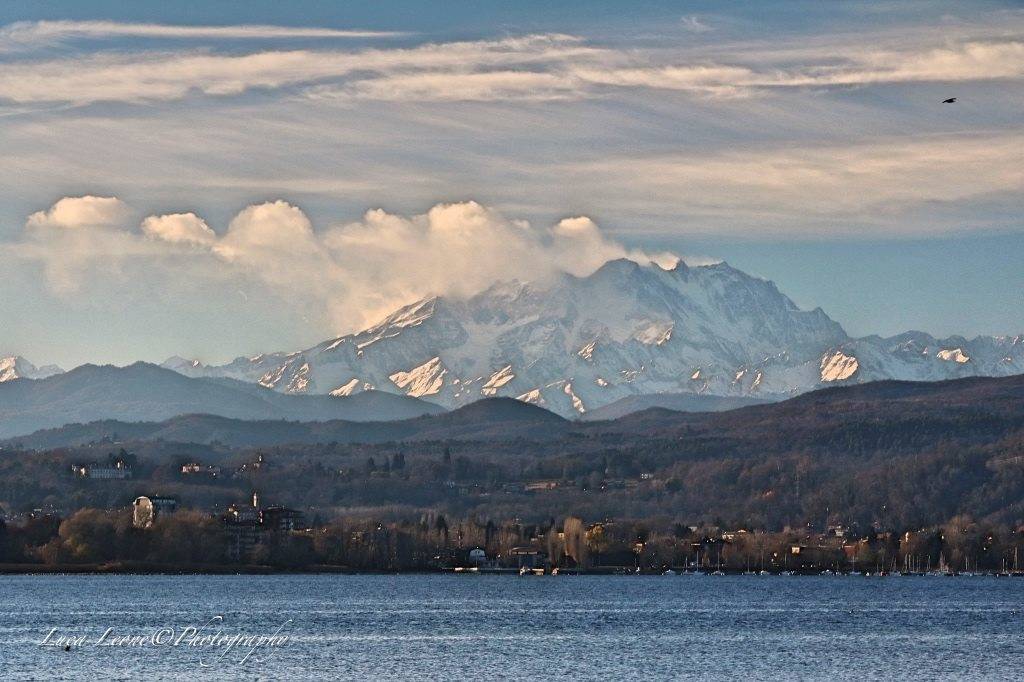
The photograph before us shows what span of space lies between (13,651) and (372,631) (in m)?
36.0

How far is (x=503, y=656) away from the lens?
Answer: 528 feet

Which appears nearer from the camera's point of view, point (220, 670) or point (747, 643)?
point (220, 670)

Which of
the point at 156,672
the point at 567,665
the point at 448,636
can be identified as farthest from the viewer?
the point at 448,636

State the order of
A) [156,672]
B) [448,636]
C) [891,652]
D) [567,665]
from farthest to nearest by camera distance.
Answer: [448,636] → [891,652] → [567,665] → [156,672]

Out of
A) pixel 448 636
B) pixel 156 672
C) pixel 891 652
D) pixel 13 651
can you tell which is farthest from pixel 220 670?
pixel 891 652

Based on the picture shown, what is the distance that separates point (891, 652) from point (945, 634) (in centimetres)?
2242

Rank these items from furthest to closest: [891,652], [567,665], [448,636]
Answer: [448,636] < [891,652] < [567,665]

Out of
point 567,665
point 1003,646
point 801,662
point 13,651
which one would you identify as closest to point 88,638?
point 13,651

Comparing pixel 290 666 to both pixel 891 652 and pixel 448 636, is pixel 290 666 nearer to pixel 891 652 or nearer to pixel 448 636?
pixel 448 636

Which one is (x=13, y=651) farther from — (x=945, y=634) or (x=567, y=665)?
(x=945, y=634)
